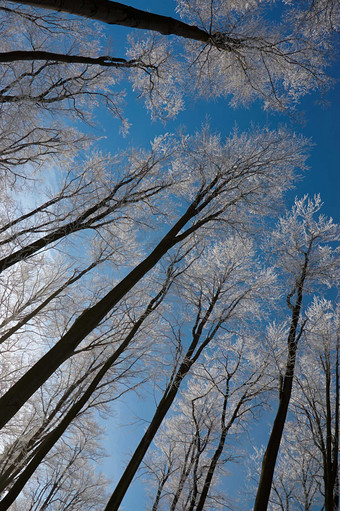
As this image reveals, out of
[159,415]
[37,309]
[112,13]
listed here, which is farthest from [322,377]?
[112,13]

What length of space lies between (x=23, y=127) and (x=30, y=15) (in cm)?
184

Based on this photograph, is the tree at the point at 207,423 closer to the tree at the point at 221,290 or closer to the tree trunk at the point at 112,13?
the tree at the point at 221,290

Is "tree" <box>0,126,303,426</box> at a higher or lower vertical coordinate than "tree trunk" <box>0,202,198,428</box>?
higher

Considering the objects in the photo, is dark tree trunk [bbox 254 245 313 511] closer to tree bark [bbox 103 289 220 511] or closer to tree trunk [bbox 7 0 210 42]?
tree bark [bbox 103 289 220 511]

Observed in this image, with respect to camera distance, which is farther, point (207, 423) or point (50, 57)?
point (207, 423)

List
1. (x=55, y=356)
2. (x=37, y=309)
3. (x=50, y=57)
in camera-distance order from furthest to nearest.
A: 1. (x=37, y=309)
2. (x=50, y=57)
3. (x=55, y=356)

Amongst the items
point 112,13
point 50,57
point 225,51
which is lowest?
point 112,13

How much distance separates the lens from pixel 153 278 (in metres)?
7.33

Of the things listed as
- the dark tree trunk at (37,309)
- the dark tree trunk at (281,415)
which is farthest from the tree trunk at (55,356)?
the dark tree trunk at (281,415)

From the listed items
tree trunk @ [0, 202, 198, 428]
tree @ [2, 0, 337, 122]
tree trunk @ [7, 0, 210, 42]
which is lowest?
tree trunk @ [0, 202, 198, 428]

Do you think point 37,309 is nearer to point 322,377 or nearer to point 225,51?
point 225,51

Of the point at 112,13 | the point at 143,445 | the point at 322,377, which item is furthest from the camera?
the point at 322,377

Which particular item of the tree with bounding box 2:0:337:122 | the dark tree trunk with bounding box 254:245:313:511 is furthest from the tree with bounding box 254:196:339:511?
the tree with bounding box 2:0:337:122

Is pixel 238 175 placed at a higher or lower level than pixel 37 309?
higher
